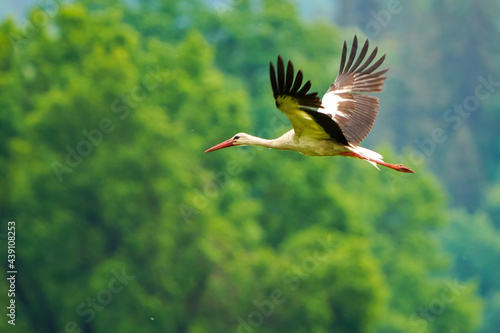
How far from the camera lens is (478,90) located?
3125 inches

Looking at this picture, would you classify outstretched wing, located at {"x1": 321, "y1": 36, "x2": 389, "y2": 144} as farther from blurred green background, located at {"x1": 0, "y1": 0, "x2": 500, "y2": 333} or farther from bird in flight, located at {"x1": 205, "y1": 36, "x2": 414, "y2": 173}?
blurred green background, located at {"x1": 0, "y1": 0, "x2": 500, "y2": 333}

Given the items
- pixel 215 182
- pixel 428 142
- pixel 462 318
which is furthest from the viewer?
pixel 428 142

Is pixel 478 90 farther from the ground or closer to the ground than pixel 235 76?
farther from the ground

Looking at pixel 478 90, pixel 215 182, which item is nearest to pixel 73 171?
pixel 215 182

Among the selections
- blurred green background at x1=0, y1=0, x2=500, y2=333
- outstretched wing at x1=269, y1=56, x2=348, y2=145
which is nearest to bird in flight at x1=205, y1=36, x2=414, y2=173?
outstretched wing at x1=269, y1=56, x2=348, y2=145

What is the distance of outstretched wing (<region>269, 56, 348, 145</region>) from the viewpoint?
10.5 meters

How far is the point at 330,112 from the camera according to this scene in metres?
13.5

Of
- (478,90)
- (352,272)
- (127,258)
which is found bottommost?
(127,258)

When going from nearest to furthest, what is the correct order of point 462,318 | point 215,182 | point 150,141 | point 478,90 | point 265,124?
1. point 150,141
2. point 215,182
3. point 462,318
4. point 265,124
5. point 478,90

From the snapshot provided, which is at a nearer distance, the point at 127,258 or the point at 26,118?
the point at 127,258

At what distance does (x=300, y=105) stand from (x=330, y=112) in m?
2.51

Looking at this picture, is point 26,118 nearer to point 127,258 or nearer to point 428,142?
point 127,258

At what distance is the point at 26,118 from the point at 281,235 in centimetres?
1123

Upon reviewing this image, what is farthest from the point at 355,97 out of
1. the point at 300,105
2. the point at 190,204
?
the point at 190,204
